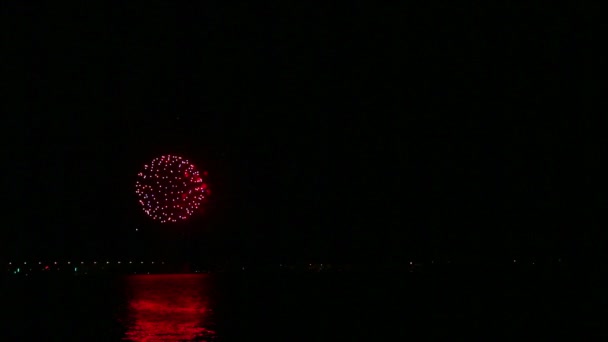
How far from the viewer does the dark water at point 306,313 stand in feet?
63.8

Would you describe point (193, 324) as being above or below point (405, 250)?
below

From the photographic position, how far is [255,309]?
83.6 ft

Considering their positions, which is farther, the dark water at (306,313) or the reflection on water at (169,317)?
the dark water at (306,313)

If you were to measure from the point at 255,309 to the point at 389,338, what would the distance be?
7.17 m

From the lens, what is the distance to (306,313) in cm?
2411

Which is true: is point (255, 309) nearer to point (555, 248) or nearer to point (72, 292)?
point (72, 292)

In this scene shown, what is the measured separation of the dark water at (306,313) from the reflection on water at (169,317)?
0.07 ft

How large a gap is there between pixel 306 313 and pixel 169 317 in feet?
11.3

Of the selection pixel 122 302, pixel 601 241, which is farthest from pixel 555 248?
pixel 122 302

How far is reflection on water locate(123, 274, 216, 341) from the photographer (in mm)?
18875

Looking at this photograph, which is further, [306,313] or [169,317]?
[306,313]

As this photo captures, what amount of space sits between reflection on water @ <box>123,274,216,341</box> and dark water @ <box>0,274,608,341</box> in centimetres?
2

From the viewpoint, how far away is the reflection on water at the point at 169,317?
743 inches

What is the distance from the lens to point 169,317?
74.3ft
